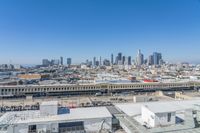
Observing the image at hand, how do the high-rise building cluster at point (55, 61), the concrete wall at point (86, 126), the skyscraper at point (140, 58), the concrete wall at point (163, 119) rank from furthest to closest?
the high-rise building cluster at point (55, 61) → the skyscraper at point (140, 58) → the concrete wall at point (163, 119) → the concrete wall at point (86, 126)

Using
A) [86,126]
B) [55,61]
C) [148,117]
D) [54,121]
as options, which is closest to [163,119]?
[148,117]

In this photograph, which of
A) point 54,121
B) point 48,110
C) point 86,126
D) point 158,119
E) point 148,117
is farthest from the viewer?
point 48,110

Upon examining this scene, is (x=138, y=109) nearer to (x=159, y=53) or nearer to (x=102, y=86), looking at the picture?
(x=102, y=86)

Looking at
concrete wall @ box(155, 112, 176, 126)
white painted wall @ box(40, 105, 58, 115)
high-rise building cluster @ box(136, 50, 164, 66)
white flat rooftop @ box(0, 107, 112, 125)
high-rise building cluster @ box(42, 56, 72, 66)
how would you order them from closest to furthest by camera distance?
white flat rooftop @ box(0, 107, 112, 125) < concrete wall @ box(155, 112, 176, 126) < white painted wall @ box(40, 105, 58, 115) < high-rise building cluster @ box(136, 50, 164, 66) < high-rise building cluster @ box(42, 56, 72, 66)

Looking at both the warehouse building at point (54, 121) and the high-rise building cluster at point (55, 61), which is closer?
the warehouse building at point (54, 121)

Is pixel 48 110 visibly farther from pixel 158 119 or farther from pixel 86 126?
pixel 158 119

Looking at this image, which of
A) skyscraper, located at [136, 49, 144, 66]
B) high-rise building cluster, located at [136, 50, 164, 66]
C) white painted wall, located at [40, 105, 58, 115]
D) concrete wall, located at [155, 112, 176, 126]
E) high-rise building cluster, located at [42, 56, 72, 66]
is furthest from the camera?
high-rise building cluster, located at [42, 56, 72, 66]

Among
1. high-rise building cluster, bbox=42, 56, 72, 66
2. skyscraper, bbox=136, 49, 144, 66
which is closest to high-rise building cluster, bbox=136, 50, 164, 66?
skyscraper, bbox=136, 49, 144, 66

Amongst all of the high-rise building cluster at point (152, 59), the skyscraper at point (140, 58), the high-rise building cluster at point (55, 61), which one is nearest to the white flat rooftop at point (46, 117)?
the skyscraper at point (140, 58)

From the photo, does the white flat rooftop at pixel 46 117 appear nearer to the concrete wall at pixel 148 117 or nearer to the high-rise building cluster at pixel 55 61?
the concrete wall at pixel 148 117

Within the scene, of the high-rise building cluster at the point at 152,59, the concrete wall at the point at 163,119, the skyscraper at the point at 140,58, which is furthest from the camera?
the high-rise building cluster at the point at 152,59

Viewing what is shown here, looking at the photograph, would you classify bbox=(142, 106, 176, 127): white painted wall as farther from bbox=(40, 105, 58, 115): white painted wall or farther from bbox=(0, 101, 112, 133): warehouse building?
bbox=(40, 105, 58, 115): white painted wall
